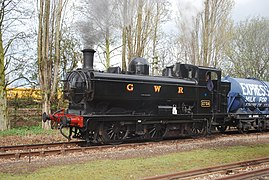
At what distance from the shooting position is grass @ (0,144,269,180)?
7.15m

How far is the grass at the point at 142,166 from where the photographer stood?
23.5ft

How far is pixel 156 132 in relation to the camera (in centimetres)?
1338

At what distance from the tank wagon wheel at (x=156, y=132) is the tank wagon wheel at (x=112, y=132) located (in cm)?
121

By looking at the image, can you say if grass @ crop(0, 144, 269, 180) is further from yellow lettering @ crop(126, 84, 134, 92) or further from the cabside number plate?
the cabside number plate

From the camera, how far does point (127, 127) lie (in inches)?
484

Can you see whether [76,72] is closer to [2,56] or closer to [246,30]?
[2,56]

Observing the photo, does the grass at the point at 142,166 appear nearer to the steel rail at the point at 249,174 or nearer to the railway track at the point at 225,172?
the railway track at the point at 225,172

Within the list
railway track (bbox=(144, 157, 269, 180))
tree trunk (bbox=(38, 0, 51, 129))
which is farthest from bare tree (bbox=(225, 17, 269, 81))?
railway track (bbox=(144, 157, 269, 180))

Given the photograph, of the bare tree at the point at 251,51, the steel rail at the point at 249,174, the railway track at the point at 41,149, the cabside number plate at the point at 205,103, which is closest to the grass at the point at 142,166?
the steel rail at the point at 249,174

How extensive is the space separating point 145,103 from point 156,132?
1.44 metres

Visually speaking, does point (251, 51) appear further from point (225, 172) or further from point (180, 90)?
point (225, 172)

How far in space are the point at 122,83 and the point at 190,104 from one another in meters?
4.12

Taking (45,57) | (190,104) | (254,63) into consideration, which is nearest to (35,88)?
(45,57)

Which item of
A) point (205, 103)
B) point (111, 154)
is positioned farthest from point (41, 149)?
point (205, 103)
